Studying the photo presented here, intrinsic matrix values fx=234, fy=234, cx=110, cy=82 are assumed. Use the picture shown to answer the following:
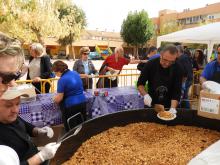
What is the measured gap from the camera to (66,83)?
142 inches

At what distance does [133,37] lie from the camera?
37562 mm

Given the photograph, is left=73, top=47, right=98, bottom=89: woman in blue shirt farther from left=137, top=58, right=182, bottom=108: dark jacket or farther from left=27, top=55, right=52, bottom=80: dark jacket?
left=137, top=58, right=182, bottom=108: dark jacket

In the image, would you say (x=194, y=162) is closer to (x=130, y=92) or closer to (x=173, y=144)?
(x=173, y=144)

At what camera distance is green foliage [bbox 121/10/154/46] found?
121ft

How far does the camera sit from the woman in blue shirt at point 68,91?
3.62 m

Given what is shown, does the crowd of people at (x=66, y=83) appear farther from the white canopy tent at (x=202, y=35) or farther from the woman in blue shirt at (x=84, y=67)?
the white canopy tent at (x=202, y=35)

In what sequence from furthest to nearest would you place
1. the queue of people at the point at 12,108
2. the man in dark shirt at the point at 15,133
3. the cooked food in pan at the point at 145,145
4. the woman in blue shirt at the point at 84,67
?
the woman in blue shirt at the point at 84,67 → the cooked food in pan at the point at 145,145 → the man in dark shirt at the point at 15,133 → the queue of people at the point at 12,108

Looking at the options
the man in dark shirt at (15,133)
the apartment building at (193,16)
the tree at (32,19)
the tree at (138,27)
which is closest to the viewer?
the man in dark shirt at (15,133)

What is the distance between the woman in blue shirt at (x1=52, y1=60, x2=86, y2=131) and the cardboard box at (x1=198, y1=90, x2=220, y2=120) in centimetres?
201

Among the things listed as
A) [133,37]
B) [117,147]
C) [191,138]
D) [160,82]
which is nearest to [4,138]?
[117,147]

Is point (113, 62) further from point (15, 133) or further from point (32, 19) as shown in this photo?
point (32, 19)

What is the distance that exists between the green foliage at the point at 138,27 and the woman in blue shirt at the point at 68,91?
34.3 meters

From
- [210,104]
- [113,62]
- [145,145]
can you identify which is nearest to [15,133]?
[145,145]

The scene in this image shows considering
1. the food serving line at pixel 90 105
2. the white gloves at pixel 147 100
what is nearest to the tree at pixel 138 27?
the food serving line at pixel 90 105
